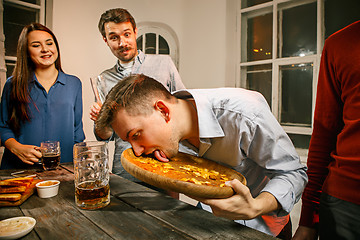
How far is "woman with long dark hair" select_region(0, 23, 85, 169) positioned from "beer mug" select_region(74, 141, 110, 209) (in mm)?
1070

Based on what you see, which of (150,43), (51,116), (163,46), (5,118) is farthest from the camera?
(163,46)

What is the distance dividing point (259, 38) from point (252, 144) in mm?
2461

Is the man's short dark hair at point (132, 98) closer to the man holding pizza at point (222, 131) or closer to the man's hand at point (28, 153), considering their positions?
the man holding pizza at point (222, 131)

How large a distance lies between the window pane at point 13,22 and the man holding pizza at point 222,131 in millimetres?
2030

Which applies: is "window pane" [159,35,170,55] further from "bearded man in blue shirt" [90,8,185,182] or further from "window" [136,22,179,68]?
"bearded man in blue shirt" [90,8,185,182]

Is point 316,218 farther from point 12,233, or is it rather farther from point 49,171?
point 49,171

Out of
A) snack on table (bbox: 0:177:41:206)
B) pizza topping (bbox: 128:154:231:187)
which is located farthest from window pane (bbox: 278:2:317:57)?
snack on table (bbox: 0:177:41:206)

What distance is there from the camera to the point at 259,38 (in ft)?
10.3

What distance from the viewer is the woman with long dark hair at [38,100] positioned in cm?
183

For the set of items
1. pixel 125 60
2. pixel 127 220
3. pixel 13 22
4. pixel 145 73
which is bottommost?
pixel 127 220

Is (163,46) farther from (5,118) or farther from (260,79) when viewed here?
(5,118)

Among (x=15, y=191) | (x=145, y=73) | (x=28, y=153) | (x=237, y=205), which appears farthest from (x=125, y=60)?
(x=237, y=205)

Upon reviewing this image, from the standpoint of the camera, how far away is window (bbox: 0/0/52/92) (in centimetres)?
245

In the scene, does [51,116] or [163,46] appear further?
[163,46]
